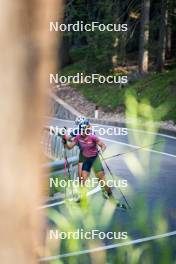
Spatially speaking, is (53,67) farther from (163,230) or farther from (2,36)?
(163,230)

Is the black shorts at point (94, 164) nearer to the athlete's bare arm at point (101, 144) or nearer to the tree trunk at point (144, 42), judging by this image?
the athlete's bare arm at point (101, 144)

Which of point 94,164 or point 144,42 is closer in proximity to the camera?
point 94,164

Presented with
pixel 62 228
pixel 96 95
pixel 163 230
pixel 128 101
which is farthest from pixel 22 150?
pixel 96 95

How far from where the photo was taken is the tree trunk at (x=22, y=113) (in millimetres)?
1082

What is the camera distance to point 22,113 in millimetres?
1114

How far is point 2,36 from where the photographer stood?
108 cm

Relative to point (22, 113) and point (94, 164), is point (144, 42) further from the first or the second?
point (22, 113)

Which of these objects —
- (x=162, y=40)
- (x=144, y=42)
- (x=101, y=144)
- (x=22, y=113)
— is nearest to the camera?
(x=22, y=113)

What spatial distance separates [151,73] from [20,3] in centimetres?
2239

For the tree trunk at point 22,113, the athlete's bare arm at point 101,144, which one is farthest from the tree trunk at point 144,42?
the tree trunk at point 22,113

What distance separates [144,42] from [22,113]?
22887mm

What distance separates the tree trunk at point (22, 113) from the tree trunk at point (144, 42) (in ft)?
63.9

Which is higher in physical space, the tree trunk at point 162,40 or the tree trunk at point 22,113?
the tree trunk at point 162,40

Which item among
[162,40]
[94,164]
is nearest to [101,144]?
[94,164]
